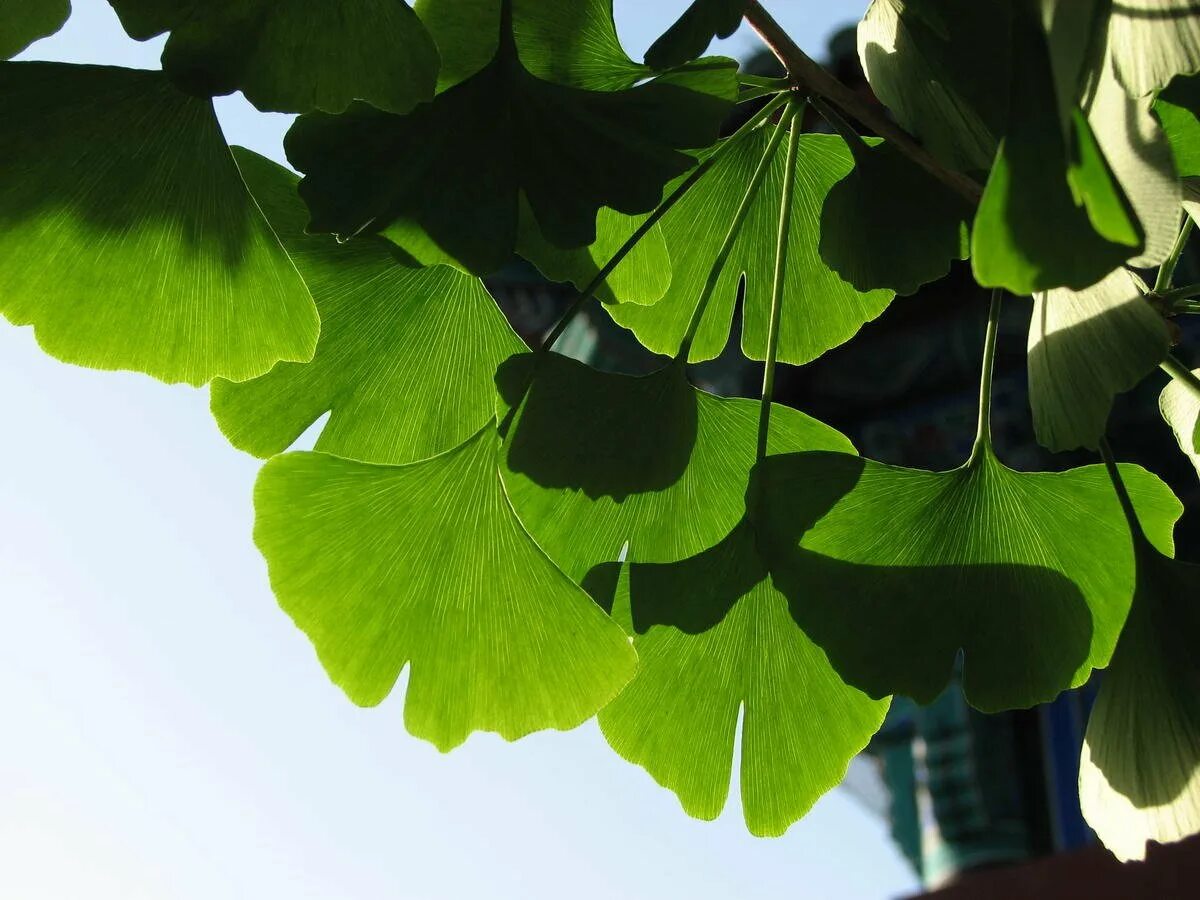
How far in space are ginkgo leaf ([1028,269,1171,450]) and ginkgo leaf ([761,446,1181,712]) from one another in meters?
0.12

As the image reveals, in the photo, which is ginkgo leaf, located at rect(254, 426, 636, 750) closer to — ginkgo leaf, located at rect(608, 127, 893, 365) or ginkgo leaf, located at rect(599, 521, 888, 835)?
ginkgo leaf, located at rect(599, 521, 888, 835)

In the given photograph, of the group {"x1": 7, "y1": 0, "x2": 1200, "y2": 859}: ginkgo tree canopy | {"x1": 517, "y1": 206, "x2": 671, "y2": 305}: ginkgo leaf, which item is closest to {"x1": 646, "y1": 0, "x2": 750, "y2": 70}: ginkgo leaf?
{"x1": 7, "y1": 0, "x2": 1200, "y2": 859}: ginkgo tree canopy

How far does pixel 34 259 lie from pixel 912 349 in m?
2.99

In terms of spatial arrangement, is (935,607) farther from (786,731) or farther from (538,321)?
(538,321)

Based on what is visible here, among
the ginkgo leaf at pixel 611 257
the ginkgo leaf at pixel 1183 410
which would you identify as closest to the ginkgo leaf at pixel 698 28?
the ginkgo leaf at pixel 611 257

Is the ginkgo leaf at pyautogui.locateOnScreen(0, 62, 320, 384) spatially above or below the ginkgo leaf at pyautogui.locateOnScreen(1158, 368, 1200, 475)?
above

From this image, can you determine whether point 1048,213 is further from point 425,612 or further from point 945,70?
point 425,612

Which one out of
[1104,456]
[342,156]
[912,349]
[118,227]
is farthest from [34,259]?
Answer: [912,349]

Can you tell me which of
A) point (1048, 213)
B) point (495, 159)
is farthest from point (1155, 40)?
point (495, 159)

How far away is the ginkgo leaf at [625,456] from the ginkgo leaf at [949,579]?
58 mm

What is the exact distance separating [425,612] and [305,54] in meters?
0.26

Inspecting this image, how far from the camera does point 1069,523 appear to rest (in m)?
0.60

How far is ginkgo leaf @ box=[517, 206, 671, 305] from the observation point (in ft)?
1.83

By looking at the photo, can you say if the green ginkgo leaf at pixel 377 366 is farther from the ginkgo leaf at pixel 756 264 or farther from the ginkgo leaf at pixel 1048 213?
the ginkgo leaf at pixel 1048 213
